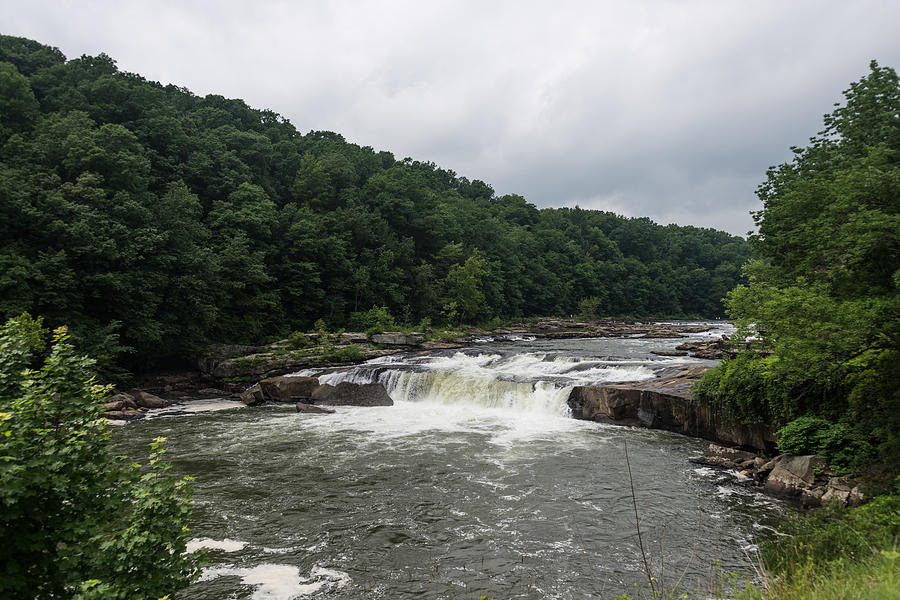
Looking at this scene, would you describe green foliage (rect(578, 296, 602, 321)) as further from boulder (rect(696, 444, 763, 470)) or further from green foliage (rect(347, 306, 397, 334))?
boulder (rect(696, 444, 763, 470))

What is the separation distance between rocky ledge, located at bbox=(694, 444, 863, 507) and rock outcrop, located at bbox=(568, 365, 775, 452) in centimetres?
121

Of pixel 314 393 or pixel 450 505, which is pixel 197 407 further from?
pixel 450 505

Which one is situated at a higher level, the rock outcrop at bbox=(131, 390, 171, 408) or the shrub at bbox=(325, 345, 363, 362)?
the shrub at bbox=(325, 345, 363, 362)

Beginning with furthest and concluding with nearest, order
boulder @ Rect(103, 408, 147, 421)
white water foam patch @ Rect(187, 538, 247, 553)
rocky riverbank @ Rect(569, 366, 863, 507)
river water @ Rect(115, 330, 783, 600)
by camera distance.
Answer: boulder @ Rect(103, 408, 147, 421) → rocky riverbank @ Rect(569, 366, 863, 507) → white water foam patch @ Rect(187, 538, 247, 553) → river water @ Rect(115, 330, 783, 600)

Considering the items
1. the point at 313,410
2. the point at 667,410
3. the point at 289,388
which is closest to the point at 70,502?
the point at 667,410

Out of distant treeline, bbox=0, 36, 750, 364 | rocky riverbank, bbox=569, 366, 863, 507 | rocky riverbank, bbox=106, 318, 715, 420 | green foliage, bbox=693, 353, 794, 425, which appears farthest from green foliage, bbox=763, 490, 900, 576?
distant treeline, bbox=0, 36, 750, 364

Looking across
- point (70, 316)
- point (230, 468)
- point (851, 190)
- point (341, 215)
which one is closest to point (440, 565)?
point (230, 468)

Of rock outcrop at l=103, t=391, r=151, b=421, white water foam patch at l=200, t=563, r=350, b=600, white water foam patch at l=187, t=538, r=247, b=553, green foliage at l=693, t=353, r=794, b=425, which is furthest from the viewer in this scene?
rock outcrop at l=103, t=391, r=151, b=421

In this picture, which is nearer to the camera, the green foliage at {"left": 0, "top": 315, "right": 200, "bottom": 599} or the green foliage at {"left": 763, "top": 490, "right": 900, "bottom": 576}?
the green foliage at {"left": 0, "top": 315, "right": 200, "bottom": 599}

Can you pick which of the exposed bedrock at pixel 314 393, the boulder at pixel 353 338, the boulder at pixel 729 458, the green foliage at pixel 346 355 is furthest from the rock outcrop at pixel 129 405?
the boulder at pixel 729 458

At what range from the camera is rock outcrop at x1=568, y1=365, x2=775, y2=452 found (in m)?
14.9

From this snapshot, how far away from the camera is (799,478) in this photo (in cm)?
1116

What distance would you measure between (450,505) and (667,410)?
10258 mm

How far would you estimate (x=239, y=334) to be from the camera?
110ft
